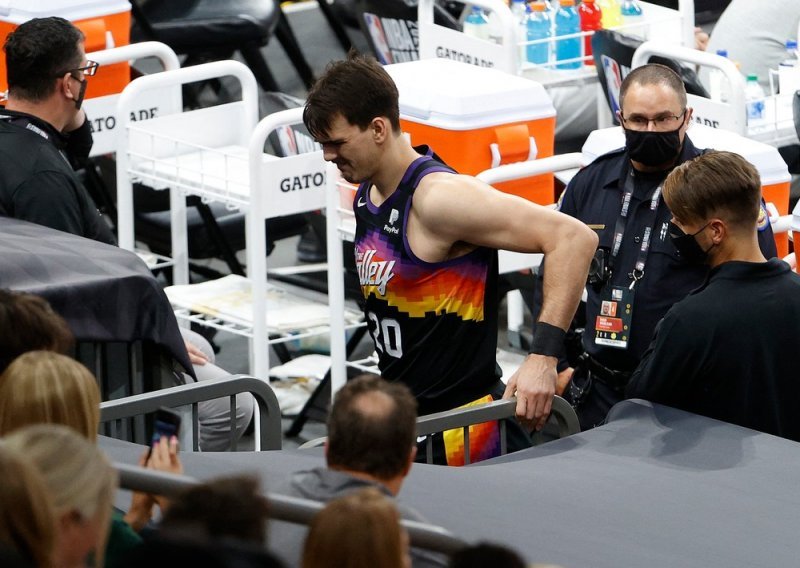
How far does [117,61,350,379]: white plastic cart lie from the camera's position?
4.90 m

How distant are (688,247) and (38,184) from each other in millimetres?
1714

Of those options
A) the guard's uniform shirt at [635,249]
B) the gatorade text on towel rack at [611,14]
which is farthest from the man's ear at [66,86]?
the gatorade text on towel rack at [611,14]

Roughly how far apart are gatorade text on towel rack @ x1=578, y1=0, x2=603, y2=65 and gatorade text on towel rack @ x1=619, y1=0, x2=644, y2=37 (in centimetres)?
16

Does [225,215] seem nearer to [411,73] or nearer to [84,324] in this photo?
[411,73]

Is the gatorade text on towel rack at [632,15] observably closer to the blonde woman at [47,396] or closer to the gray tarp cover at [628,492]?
the gray tarp cover at [628,492]

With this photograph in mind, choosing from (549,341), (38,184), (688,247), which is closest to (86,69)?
(38,184)

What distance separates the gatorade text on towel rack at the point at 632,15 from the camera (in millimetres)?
6887

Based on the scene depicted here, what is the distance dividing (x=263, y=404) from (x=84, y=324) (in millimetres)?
448

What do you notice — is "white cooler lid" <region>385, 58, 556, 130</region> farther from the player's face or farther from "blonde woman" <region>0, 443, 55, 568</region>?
"blonde woman" <region>0, 443, 55, 568</region>

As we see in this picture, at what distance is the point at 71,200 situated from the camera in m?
4.14

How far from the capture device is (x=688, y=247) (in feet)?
12.0

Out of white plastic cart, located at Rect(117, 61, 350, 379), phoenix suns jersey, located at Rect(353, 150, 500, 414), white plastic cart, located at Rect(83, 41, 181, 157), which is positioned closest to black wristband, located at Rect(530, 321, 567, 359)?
phoenix suns jersey, located at Rect(353, 150, 500, 414)

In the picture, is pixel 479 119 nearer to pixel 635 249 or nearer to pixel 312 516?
pixel 635 249

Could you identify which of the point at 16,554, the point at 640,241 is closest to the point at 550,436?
the point at 640,241
